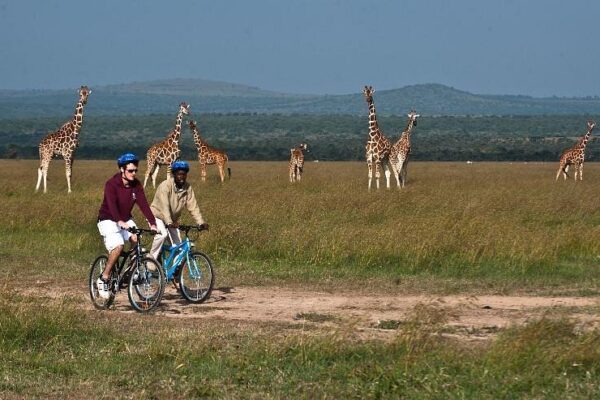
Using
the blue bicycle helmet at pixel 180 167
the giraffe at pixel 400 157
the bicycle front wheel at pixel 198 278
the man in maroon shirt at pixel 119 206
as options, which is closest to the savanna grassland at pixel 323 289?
the man in maroon shirt at pixel 119 206

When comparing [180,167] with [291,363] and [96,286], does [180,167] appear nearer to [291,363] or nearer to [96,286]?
[96,286]

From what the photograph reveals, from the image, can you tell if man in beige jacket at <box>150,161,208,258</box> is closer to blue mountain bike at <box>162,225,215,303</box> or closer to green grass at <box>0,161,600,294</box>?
blue mountain bike at <box>162,225,215,303</box>

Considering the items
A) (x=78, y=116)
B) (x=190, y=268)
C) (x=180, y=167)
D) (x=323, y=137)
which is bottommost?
(x=323, y=137)

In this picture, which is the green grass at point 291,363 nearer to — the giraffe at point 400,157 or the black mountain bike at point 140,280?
the black mountain bike at point 140,280

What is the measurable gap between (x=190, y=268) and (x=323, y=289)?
73.8 inches

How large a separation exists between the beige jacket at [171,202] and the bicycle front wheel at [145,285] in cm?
65

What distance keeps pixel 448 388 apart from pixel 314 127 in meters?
109

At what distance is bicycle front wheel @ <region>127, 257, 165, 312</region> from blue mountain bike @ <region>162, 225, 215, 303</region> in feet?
1.09

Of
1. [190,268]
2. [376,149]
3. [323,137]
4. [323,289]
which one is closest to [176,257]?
[190,268]

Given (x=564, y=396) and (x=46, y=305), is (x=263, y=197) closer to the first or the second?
(x=46, y=305)

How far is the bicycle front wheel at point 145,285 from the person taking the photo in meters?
10.8

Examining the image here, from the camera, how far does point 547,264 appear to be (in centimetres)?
1391

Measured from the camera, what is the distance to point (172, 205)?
11547 millimetres

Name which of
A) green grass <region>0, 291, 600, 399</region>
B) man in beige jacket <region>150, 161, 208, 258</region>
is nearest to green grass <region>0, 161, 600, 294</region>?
man in beige jacket <region>150, 161, 208, 258</region>
